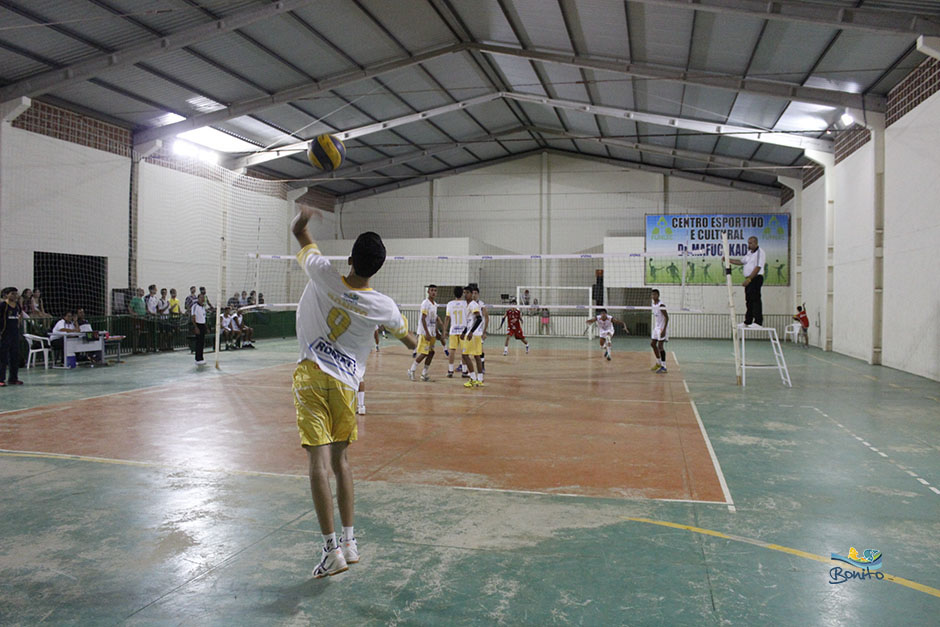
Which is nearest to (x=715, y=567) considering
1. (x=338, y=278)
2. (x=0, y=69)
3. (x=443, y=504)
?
(x=443, y=504)

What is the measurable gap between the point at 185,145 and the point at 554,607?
21927mm

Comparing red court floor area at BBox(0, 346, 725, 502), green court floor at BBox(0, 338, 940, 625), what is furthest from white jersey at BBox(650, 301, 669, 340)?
green court floor at BBox(0, 338, 940, 625)

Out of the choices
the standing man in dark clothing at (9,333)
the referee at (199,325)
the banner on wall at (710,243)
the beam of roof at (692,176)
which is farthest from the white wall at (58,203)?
the banner on wall at (710,243)

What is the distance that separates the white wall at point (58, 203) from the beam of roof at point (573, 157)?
1466 centimetres

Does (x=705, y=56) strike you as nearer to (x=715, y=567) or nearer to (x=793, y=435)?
(x=793, y=435)

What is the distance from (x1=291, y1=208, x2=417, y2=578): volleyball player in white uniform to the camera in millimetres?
3557

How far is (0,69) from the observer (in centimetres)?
1497

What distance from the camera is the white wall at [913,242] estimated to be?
12.6 m

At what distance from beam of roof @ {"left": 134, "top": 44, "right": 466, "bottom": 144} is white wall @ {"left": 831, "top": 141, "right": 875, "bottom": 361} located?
1176 centimetres

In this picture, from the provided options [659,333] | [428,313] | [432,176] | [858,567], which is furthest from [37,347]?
[432,176]

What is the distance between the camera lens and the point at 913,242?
1359 cm

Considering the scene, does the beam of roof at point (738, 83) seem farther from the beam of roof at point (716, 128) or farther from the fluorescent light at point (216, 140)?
the fluorescent light at point (216, 140)

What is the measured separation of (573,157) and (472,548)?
28838 mm

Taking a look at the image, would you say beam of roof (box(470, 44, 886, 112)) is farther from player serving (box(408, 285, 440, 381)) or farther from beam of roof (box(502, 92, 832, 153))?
player serving (box(408, 285, 440, 381))
